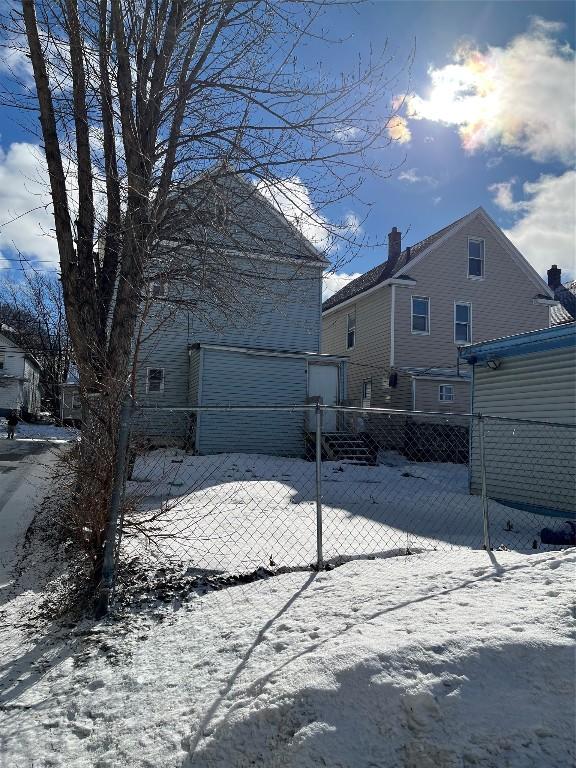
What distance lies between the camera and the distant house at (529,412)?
922 centimetres

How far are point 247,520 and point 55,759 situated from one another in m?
4.91

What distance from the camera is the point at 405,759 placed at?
2.16 meters

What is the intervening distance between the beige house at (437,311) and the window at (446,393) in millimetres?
37

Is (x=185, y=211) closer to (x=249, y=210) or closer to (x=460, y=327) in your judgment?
(x=249, y=210)

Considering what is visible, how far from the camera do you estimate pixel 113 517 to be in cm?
388

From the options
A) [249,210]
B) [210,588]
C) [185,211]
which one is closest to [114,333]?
[185,211]

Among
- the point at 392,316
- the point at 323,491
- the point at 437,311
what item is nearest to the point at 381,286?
the point at 392,316

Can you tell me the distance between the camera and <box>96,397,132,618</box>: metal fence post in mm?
3857

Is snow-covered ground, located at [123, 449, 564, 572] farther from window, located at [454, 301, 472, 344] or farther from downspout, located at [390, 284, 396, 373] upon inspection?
window, located at [454, 301, 472, 344]

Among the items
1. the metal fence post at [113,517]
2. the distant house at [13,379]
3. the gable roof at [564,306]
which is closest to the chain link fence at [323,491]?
the metal fence post at [113,517]

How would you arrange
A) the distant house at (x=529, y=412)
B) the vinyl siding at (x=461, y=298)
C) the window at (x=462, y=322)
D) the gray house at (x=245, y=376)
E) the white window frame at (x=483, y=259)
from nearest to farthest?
the distant house at (x=529, y=412) < the gray house at (x=245, y=376) < the vinyl siding at (x=461, y=298) < the window at (x=462, y=322) < the white window frame at (x=483, y=259)

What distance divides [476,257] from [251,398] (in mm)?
11540

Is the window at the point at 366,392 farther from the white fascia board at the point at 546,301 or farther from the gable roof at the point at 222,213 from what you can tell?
the gable roof at the point at 222,213

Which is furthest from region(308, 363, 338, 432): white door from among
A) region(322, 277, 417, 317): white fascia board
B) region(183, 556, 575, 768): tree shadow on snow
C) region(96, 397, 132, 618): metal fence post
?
region(183, 556, 575, 768): tree shadow on snow
